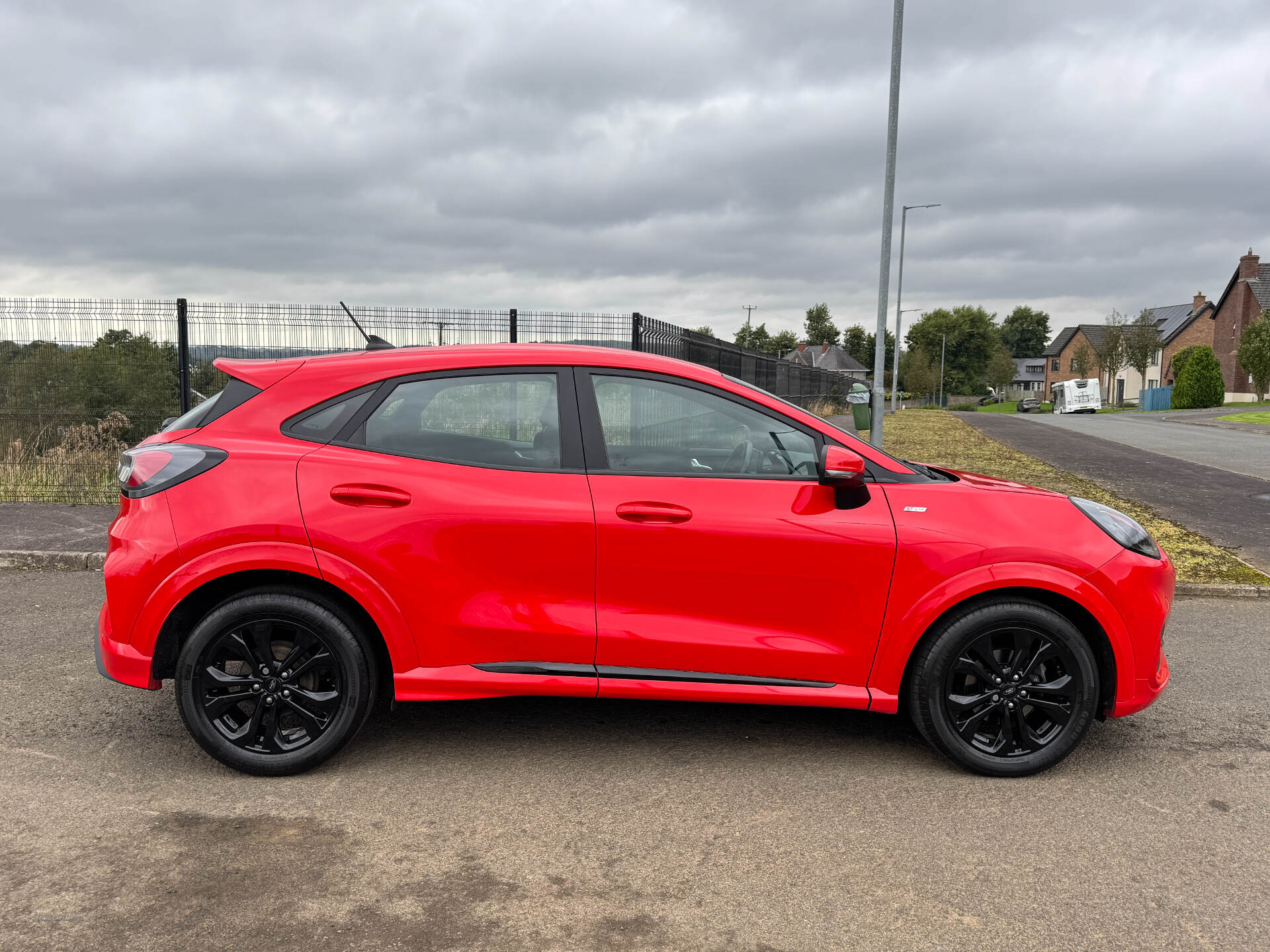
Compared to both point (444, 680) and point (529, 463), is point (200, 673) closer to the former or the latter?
point (444, 680)

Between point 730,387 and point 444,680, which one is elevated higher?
point 730,387

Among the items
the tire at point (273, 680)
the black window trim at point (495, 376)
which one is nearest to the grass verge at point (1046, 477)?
the black window trim at point (495, 376)

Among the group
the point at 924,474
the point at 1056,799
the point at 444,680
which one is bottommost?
the point at 1056,799

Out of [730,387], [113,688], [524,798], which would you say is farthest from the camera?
[113,688]

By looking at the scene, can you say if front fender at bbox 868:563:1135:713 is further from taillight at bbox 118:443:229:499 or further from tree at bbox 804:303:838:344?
tree at bbox 804:303:838:344

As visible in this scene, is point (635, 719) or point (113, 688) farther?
point (113, 688)

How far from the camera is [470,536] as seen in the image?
364 centimetres

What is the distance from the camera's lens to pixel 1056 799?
3.65 m

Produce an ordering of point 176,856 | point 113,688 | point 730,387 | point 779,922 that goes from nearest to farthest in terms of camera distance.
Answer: point 779,922 < point 176,856 < point 730,387 < point 113,688

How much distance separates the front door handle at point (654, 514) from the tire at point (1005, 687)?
110 centimetres

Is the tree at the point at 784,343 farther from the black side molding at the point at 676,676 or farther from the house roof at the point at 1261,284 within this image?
the black side molding at the point at 676,676

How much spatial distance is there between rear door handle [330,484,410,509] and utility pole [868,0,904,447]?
9.60 m

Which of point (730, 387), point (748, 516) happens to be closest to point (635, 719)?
point (748, 516)

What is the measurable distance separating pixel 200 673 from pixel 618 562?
5.44ft
